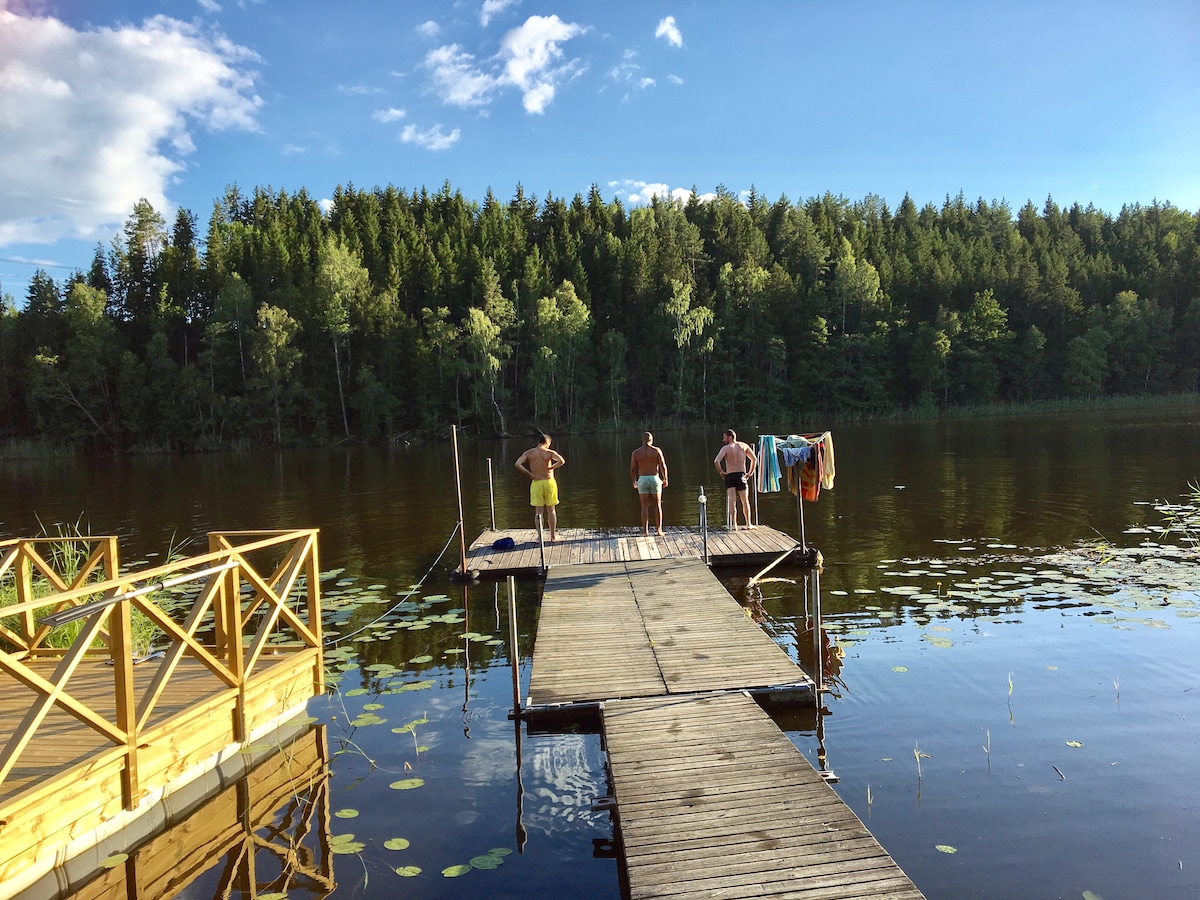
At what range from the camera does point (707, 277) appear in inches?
3009

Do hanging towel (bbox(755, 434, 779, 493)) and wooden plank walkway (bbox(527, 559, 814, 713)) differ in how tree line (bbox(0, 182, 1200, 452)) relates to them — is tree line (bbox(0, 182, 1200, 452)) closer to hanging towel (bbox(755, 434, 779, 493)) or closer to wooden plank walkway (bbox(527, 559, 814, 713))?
hanging towel (bbox(755, 434, 779, 493))

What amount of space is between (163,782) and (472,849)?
90.2 inches

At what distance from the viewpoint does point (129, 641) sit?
500 centimetres

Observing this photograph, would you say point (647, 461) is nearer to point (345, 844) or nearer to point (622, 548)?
point (622, 548)

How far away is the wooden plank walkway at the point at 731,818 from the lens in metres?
4.13

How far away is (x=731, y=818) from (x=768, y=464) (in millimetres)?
10936

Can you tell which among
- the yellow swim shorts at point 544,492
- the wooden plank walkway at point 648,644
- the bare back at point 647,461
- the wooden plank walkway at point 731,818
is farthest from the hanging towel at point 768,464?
the wooden plank walkway at point 731,818

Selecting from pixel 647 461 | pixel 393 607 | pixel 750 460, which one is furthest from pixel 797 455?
pixel 393 607

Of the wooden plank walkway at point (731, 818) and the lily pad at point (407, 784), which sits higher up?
the wooden plank walkway at point (731, 818)

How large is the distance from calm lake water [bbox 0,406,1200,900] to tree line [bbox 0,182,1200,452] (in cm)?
4041

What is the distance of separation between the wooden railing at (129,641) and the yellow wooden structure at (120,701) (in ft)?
0.04

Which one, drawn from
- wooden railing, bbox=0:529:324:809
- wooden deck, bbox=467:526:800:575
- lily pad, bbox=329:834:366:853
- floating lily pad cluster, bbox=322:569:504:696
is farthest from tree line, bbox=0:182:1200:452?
lily pad, bbox=329:834:366:853

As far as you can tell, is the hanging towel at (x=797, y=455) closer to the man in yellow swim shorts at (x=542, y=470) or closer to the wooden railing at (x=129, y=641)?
the man in yellow swim shorts at (x=542, y=470)

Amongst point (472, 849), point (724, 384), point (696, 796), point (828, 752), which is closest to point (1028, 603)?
point (828, 752)
